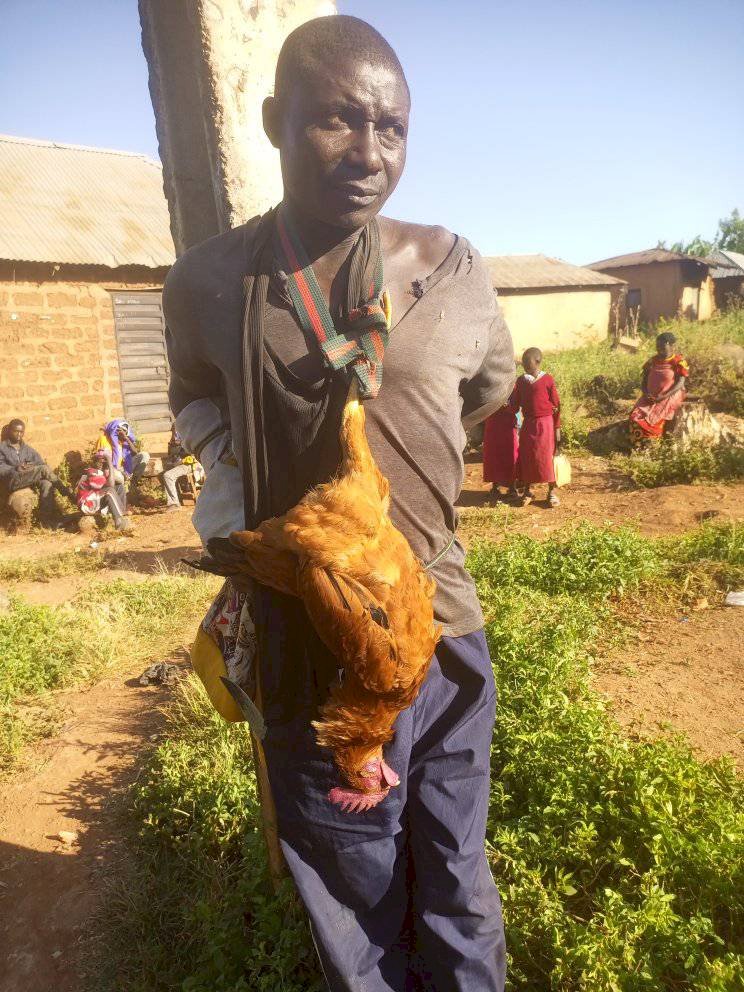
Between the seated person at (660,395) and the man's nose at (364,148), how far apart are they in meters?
9.16

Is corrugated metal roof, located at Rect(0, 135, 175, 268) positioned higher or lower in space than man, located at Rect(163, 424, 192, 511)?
higher

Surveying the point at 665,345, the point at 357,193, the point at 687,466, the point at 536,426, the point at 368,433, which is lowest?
the point at 687,466

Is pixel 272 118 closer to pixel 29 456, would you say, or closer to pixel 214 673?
pixel 214 673

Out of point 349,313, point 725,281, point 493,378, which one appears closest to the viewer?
point 349,313

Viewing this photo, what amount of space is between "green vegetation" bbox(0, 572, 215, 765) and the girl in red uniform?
443 cm

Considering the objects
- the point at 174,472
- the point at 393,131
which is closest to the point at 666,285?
the point at 174,472

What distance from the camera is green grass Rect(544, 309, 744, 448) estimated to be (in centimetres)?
1162

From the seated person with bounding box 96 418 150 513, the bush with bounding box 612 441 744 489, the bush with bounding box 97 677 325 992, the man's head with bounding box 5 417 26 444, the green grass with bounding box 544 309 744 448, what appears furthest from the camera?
the green grass with bounding box 544 309 744 448

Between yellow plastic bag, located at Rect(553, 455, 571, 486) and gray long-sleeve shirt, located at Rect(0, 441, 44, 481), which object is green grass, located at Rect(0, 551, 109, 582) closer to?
gray long-sleeve shirt, located at Rect(0, 441, 44, 481)

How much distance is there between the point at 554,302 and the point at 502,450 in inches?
579

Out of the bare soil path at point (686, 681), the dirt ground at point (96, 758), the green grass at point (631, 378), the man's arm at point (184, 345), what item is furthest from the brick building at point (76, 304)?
the man's arm at point (184, 345)

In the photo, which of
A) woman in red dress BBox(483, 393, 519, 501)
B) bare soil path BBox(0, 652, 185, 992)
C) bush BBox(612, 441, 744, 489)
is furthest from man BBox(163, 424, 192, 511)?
bush BBox(612, 441, 744, 489)

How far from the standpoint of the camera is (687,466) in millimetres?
8352

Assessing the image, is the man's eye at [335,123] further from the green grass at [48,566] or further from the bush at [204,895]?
the green grass at [48,566]
